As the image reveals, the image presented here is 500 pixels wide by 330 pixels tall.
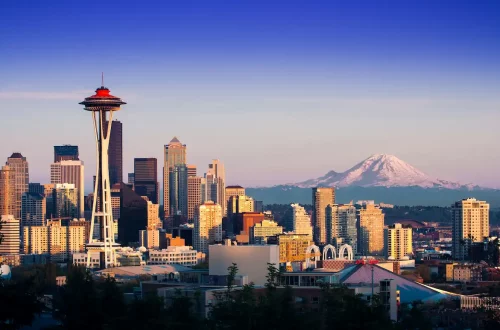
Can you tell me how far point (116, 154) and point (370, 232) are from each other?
4704 cm

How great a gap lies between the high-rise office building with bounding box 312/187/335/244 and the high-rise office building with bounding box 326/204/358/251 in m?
1.25

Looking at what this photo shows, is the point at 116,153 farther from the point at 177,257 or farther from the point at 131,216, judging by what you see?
the point at 177,257

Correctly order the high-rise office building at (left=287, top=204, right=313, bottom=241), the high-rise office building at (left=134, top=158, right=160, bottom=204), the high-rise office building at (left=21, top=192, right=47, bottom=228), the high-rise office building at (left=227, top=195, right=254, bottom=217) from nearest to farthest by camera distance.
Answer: the high-rise office building at (left=287, top=204, right=313, bottom=241)
the high-rise office building at (left=21, top=192, right=47, bottom=228)
the high-rise office building at (left=227, top=195, right=254, bottom=217)
the high-rise office building at (left=134, top=158, right=160, bottom=204)

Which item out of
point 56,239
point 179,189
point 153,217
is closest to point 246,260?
point 56,239

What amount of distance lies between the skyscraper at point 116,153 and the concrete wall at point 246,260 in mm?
124829

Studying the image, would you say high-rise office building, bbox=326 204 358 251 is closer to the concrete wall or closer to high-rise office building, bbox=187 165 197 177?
high-rise office building, bbox=187 165 197 177

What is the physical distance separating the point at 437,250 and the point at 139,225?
→ 37.5 meters

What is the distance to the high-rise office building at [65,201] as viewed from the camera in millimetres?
174375

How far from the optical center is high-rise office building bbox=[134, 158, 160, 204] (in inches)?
7564

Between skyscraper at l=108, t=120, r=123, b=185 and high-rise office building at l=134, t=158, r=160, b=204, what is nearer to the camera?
skyscraper at l=108, t=120, r=123, b=185

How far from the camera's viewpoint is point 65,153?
625 ft

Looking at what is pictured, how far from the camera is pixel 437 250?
150000mm

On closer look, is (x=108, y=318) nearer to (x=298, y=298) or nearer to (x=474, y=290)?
(x=298, y=298)

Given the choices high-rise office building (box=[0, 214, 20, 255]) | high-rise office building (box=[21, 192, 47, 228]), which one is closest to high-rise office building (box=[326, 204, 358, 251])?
high-rise office building (box=[21, 192, 47, 228])
